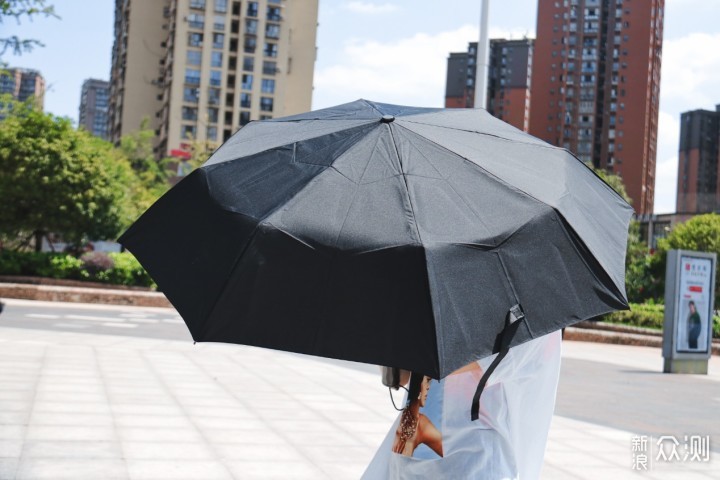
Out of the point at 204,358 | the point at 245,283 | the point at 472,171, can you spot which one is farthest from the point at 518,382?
the point at 204,358

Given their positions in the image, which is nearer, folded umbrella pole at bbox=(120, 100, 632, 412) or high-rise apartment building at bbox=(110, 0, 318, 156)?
folded umbrella pole at bbox=(120, 100, 632, 412)

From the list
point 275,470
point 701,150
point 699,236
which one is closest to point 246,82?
point 699,236

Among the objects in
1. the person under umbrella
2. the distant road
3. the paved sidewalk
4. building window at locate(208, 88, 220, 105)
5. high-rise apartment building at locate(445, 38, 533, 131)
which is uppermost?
high-rise apartment building at locate(445, 38, 533, 131)

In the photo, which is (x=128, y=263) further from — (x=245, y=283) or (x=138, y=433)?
(x=245, y=283)

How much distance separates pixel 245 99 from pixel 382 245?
302 ft

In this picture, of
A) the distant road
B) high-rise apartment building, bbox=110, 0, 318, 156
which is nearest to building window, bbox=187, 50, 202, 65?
high-rise apartment building, bbox=110, 0, 318, 156

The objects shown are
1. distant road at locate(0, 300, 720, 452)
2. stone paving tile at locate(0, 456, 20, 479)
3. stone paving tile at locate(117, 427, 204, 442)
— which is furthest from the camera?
distant road at locate(0, 300, 720, 452)

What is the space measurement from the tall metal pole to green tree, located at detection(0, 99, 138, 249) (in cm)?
→ 2280

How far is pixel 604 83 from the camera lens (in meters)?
128

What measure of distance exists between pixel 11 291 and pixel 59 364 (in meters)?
13.7

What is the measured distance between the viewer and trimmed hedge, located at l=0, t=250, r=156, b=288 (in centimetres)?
2831

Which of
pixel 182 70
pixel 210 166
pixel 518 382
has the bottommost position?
pixel 518 382

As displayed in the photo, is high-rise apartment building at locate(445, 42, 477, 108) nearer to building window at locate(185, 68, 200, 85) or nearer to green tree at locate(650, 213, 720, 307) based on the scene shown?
building window at locate(185, 68, 200, 85)

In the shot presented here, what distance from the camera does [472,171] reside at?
8.48 ft
